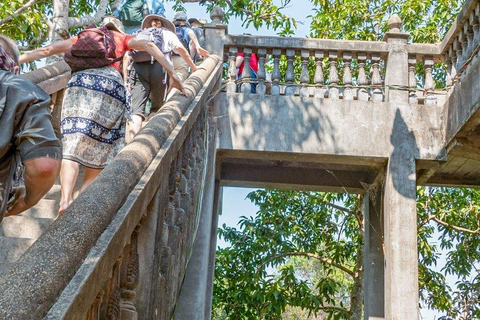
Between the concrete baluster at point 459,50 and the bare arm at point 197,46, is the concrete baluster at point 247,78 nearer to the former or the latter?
the bare arm at point 197,46

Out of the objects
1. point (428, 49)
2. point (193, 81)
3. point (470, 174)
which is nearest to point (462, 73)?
point (428, 49)

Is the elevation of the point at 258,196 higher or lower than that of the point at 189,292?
higher

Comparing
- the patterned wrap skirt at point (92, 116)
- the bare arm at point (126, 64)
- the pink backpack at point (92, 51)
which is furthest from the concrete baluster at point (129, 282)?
the bare arm at point (126, 64)

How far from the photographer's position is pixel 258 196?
12164 millimetres

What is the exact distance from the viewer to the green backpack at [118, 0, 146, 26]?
27.6 feet

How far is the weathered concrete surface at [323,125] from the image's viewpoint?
8055 millimetres

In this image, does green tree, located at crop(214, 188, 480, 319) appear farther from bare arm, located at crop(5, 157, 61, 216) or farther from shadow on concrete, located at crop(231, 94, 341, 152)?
bare arm, located at crop(5, 157, 61, 216)

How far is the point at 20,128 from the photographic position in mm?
2678

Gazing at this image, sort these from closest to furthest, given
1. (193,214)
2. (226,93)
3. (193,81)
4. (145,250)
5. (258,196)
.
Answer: (145,250)
(193,214)
(193,81)
(226,93)
(258,196)

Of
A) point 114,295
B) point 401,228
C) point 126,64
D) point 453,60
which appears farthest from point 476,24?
point 114,295

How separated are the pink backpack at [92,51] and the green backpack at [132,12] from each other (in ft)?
11.0

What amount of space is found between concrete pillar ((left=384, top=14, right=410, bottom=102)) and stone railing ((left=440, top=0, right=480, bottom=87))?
0.46 metres

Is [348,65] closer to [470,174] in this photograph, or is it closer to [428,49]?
[428,49]

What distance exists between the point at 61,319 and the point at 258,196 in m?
10.3
